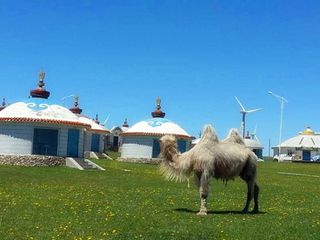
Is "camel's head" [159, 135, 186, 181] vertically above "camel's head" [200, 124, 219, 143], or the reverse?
"camel's head" [200, 124, 219, 143]

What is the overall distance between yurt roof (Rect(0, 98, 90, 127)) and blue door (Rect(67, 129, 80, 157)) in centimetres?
102

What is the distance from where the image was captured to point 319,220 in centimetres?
1596

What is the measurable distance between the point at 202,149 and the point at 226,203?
14.1 ft

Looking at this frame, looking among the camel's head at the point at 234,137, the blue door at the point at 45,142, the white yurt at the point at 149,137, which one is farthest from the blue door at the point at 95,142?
the camel's head at the point at 234,137

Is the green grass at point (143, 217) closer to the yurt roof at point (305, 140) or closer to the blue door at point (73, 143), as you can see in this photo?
the blue door at point (73, 143)

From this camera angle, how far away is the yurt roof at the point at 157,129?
193 ft

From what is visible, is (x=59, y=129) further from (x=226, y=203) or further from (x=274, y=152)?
(x=274, y=152)

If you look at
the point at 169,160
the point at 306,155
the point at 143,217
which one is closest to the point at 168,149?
the point at 169,160

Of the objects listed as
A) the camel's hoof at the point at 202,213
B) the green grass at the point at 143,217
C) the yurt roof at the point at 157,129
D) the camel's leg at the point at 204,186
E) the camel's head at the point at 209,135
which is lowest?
the green grass at the point at 143,217

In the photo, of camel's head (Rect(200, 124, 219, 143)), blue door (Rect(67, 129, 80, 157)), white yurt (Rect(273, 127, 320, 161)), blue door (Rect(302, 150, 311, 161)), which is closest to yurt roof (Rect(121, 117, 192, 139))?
blue door (Rect(67, 129, 80, 157))

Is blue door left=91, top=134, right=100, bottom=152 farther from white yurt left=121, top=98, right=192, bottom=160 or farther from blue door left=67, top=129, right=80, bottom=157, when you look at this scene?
blue door left=67, top=129, right=80, bottom=157

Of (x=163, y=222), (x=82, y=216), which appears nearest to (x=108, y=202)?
(x=82, y=216)

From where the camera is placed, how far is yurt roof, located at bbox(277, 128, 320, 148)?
111m

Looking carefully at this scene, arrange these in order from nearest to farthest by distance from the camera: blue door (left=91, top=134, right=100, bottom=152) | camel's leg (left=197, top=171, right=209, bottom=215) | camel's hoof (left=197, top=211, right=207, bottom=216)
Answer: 1. camel's hoof (left=197, top=211, right=207, bottom=216)
2. camel's leg (left=197, top=171, right=209, bottom=215)
3. blue door (left=91, top=134, right=100, bottom=152)
